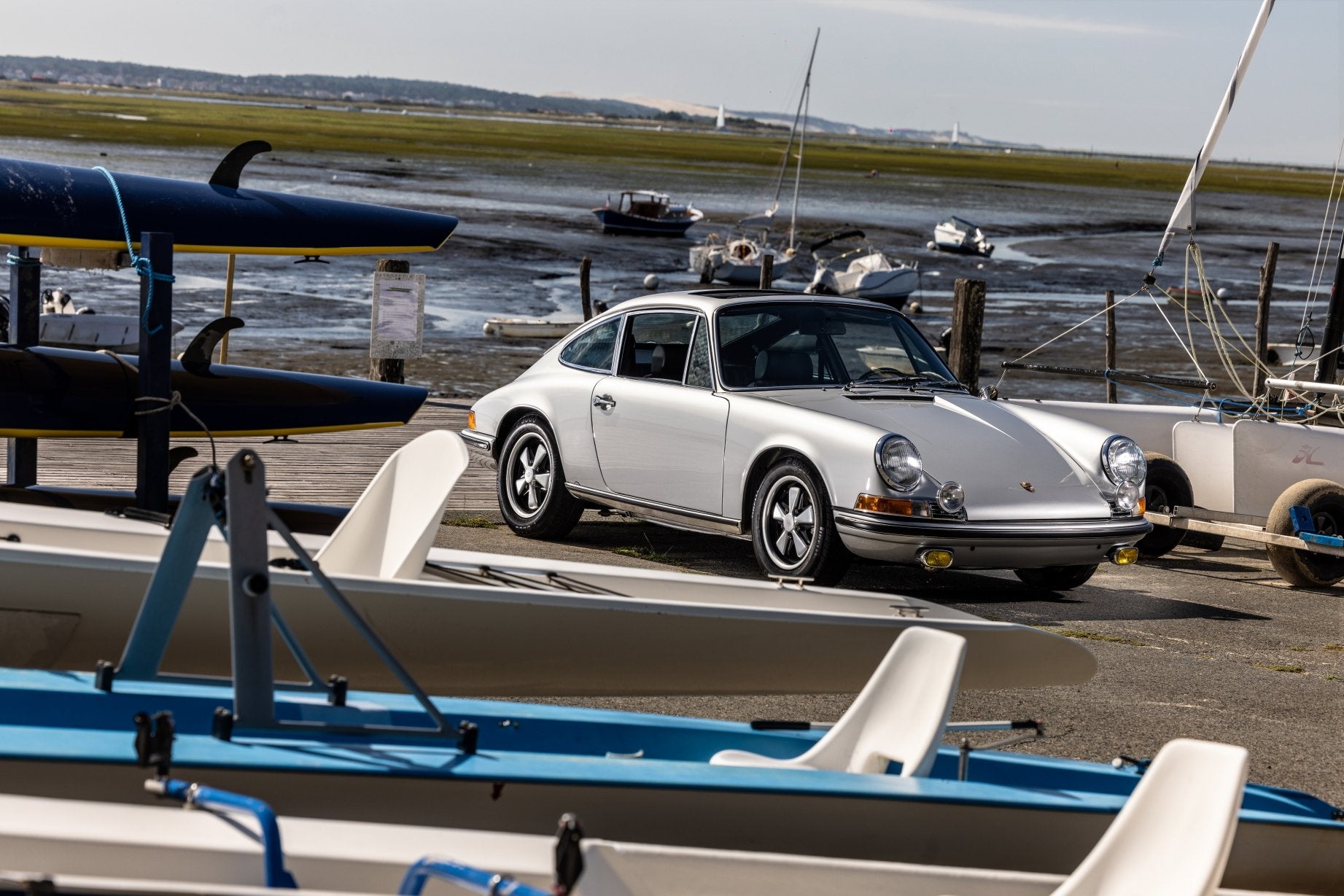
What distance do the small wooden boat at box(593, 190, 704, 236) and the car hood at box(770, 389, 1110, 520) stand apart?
45.8 meters

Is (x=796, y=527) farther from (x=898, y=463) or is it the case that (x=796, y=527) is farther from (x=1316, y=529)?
(x=1316, y=529)

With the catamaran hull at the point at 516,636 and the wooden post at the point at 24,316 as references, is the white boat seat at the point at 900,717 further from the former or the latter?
the wooden post at the point at 24,316

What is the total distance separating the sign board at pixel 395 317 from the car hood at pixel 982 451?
564 cm

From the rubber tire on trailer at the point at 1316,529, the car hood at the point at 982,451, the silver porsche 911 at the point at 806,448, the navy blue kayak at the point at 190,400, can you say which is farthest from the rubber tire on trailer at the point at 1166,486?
the navy blue kayak at the point at 190,400

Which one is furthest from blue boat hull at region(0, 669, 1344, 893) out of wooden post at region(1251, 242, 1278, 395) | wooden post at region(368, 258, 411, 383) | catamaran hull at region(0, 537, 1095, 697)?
wooden post at region(1251, 242, 1278, 395)

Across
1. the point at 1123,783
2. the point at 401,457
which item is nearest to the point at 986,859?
the point at 1123,783

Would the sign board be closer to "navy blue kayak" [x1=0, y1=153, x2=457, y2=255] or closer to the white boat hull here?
"navy blue kayak" [x1=0, y1=153, x2=457, y2=255]

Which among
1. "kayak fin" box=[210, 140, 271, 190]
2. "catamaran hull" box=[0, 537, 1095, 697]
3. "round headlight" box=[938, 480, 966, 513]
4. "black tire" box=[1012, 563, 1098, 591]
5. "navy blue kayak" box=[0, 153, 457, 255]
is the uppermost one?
"kayak fin" box=[210, 140, 271, 190]

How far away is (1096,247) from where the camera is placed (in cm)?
6625

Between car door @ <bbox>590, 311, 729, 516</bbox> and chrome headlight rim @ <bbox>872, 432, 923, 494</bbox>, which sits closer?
chrome headlight rim @ <bbox>872, 432, 923, 494</bbox>

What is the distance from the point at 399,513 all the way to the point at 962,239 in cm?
5146

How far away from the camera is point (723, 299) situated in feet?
30.3

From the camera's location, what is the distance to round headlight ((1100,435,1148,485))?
8.66m

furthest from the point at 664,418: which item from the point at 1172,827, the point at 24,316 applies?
the point at 1172,827
